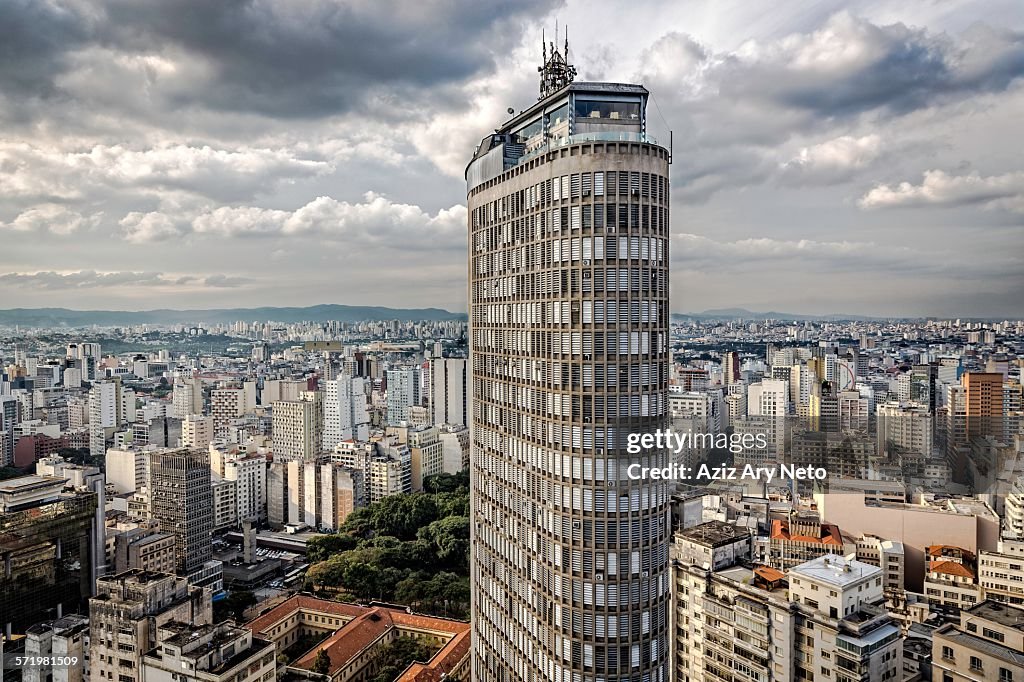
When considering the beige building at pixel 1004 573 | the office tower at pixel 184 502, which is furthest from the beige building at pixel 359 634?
the beige building at pixel 1004 573

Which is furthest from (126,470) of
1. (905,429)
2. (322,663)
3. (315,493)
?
(905,429)

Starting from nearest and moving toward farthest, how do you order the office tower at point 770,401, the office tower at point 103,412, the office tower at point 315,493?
the office tower at point 315,493 < the office tower at point 770,401 < the office tower at point 103,412

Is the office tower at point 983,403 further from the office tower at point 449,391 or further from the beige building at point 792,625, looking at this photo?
the office tower at point 449,391

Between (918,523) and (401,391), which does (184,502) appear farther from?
(401,391)

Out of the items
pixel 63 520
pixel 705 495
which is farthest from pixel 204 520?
pixel 705 495

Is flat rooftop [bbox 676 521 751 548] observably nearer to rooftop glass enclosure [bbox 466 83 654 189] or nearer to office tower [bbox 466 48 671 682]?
office tower [bbox 466 48 671 682]

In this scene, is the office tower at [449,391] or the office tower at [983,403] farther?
the office tower at [449,391]

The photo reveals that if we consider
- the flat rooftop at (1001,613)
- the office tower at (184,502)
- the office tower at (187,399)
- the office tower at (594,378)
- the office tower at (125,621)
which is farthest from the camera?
the office tower at (187,399)
